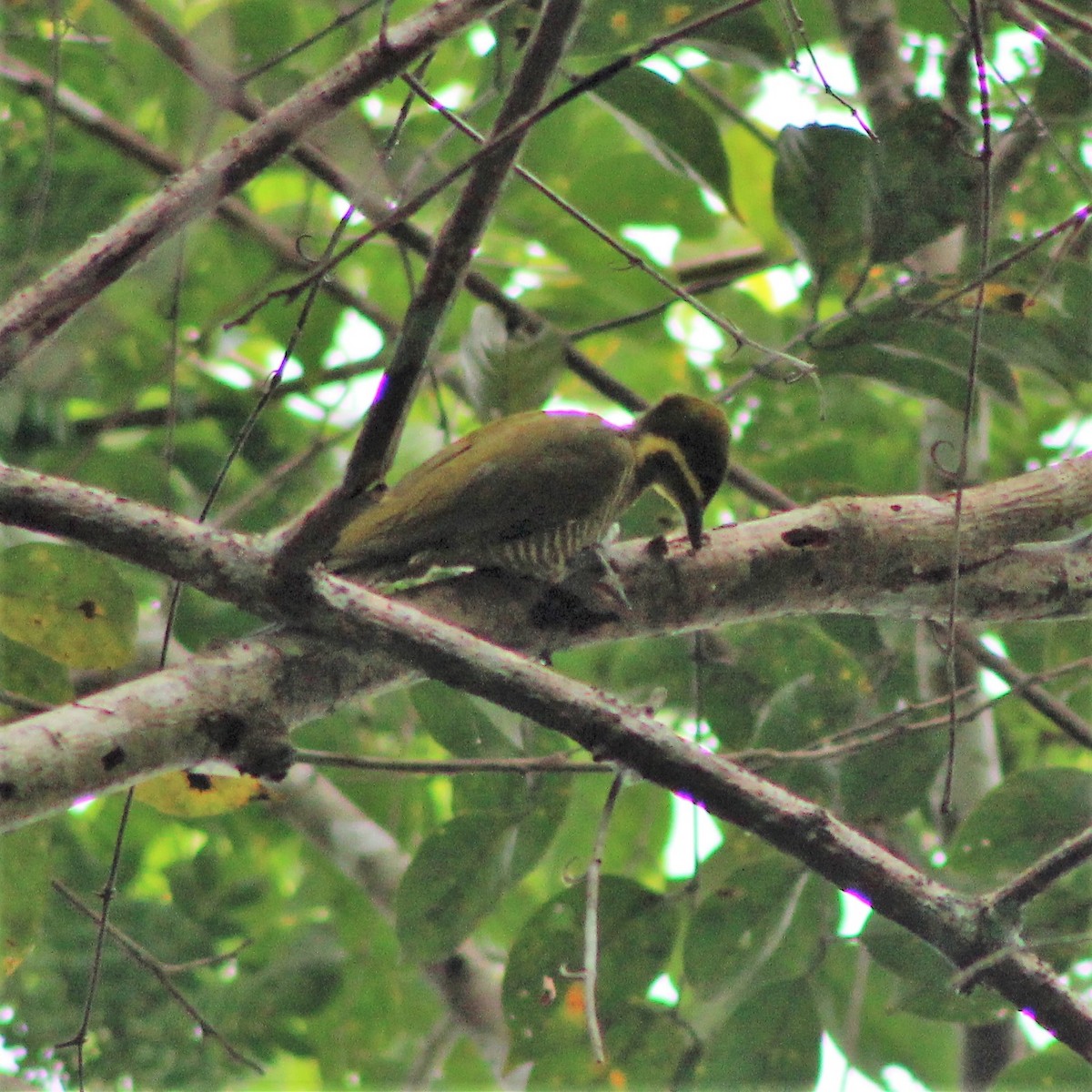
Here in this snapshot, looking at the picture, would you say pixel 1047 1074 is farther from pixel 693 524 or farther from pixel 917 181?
pixel 917 181

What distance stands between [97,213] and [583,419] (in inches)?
76.4

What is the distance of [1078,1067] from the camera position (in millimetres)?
2576

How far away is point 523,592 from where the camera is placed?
2.35 metres

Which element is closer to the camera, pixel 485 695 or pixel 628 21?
pixel 485 695

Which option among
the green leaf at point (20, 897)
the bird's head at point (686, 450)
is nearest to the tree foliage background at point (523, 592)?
the green leaf at point (20, 897)

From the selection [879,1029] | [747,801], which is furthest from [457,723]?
[879,1029]

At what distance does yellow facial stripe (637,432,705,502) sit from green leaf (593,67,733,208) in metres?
0.60

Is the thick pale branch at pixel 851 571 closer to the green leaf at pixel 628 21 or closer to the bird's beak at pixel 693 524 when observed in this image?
the bird's beak at pixel 693 524

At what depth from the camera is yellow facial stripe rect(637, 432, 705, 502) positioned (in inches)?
119

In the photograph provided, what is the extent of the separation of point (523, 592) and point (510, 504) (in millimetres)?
332

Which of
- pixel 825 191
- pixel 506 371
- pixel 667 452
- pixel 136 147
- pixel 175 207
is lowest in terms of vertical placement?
pixel 175 207

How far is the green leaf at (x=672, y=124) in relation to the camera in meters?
2.82

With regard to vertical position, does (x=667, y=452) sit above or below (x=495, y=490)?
above

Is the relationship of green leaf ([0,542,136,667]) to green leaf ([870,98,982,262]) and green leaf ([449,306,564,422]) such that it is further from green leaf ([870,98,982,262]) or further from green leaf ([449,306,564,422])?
green leaf ([870,98,982,262])
